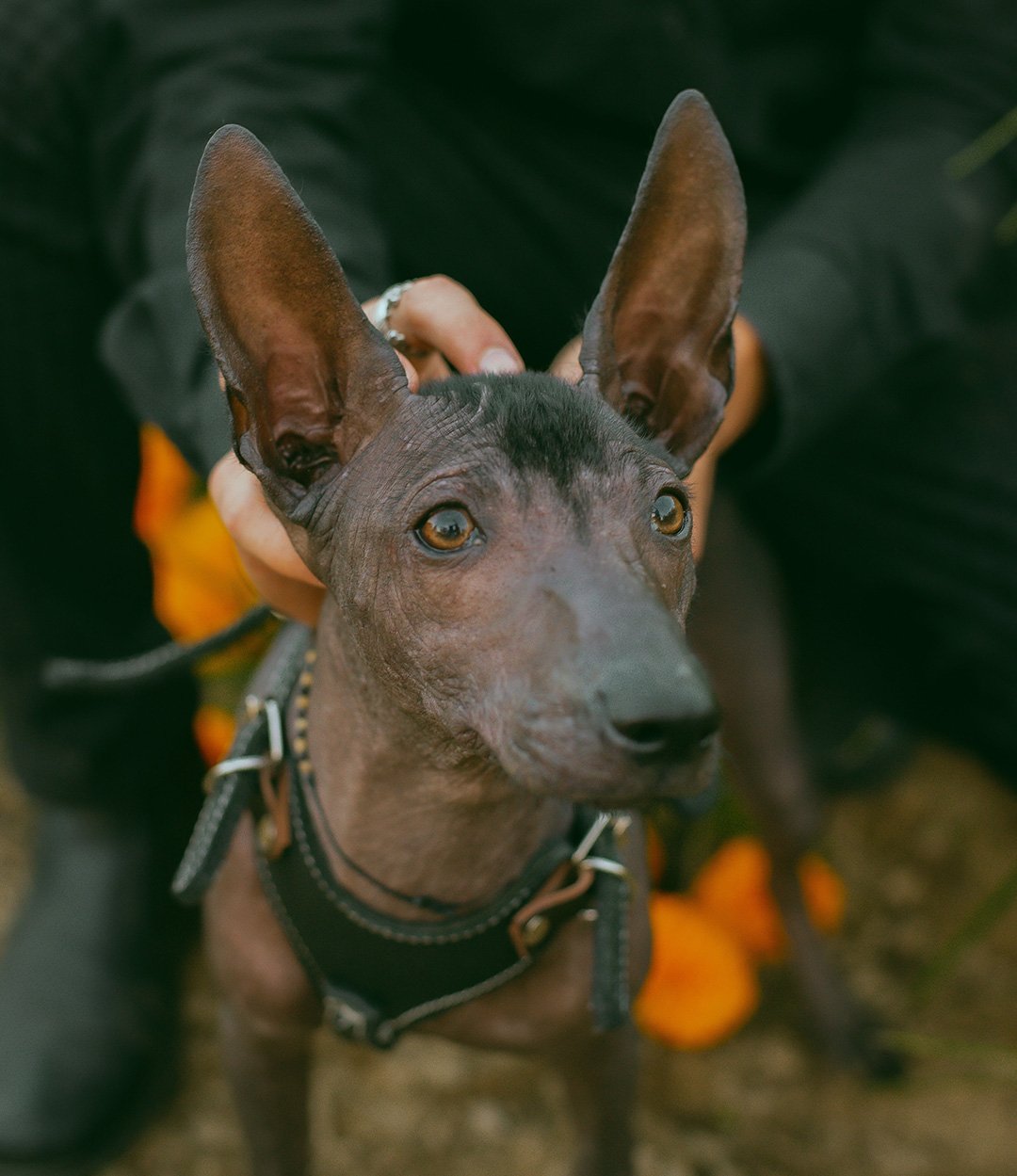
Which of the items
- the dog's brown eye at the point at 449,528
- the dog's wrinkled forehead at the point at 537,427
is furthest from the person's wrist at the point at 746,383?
the dog's brown eye at the point at 449,528

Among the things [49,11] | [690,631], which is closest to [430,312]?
[690,631]

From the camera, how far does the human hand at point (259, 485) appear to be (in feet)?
4.57

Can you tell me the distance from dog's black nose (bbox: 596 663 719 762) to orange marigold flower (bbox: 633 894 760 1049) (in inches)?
54.9

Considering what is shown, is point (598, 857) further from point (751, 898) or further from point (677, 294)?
point (751, 898)

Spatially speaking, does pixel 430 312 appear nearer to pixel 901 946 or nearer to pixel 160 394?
pixel 160 394

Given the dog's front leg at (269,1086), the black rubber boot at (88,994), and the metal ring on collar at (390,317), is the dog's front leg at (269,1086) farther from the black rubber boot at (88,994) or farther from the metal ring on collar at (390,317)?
the metal ring on collar at (390,317)

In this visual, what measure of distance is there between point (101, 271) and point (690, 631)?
4.14 ft

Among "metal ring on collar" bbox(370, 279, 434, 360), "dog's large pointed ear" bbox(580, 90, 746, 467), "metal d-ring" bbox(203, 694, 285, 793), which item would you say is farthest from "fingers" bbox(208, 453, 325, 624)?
"dog's large pointed ear" bbox(580, 90, 746, 467)

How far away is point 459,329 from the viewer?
1417 millimetres

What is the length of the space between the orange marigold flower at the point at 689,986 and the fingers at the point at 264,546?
1095 millimetres

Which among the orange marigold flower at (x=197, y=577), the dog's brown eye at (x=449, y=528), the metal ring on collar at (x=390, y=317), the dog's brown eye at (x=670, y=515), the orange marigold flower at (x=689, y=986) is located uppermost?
the dog's brown eye at (x=670, y=515)

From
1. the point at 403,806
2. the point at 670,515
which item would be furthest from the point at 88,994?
the point at 670,515

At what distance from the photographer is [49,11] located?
1992 mm

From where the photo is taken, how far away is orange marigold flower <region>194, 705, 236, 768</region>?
8.15 ft
